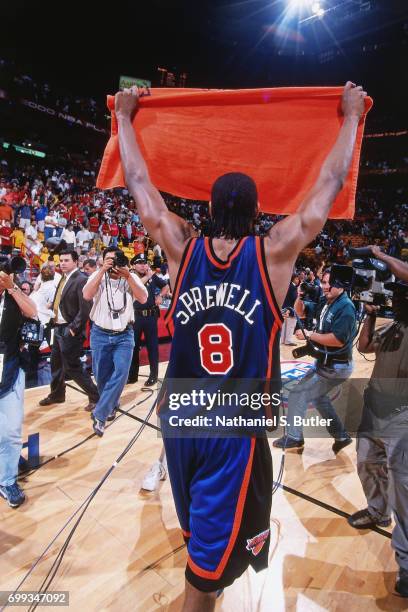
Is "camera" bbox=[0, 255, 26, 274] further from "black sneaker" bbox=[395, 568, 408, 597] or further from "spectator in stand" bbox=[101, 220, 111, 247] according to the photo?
"spectator in stand" bbox=[101, 220, 111, 247]

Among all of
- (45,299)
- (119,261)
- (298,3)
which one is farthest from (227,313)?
(298,3)

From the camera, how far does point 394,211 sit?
25.8m

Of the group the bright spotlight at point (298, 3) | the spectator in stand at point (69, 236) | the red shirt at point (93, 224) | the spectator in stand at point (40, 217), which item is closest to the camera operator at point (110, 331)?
the spectator in stand at point (69, 236)

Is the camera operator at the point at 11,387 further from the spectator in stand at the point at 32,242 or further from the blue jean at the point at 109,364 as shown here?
the spectator in stand at the point at 32,242

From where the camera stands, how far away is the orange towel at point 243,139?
1.95m

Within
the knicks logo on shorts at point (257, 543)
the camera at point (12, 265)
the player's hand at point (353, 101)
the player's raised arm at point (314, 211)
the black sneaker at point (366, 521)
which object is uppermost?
the player's hand at point (353, 101)

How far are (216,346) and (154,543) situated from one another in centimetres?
191

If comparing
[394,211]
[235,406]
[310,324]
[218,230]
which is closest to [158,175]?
[218,230]

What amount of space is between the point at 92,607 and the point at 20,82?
77.9 feet

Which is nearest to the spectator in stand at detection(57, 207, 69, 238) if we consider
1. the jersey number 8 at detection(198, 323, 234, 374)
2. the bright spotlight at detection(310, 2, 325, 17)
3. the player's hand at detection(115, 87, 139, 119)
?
the player's hand at detection(115, 87, 139, 119)

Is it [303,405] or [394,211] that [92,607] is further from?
[394,211]

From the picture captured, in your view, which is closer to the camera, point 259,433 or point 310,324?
point 259,433

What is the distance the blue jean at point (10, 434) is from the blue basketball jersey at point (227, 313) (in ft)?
6.68

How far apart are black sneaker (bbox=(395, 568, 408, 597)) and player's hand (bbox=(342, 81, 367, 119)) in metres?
2.56
